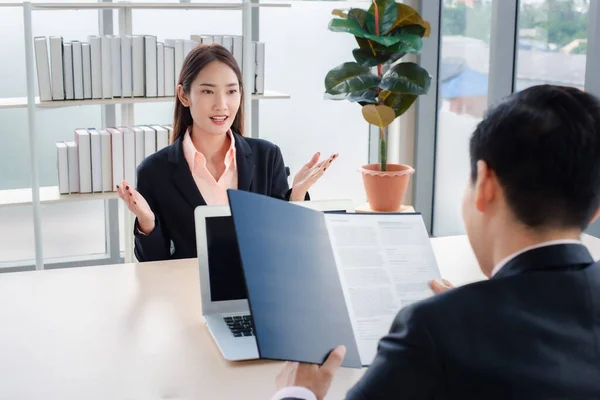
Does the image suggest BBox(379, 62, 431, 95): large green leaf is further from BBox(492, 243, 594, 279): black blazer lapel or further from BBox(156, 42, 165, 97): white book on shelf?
BBox(492, 243, 594, 279): black blazer lapel

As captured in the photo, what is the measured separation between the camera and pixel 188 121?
8.98ft

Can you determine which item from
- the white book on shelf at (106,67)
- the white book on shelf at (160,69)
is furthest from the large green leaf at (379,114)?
the white book on shelf at (106,67)

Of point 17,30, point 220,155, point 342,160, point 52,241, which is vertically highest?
point 17,30

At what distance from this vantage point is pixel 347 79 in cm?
359

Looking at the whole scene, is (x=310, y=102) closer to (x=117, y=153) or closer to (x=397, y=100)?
(x=397, y=100)

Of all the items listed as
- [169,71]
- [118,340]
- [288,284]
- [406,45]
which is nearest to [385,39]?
[406,45]

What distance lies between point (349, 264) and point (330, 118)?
316 centimetres

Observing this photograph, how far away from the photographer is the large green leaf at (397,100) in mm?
3627

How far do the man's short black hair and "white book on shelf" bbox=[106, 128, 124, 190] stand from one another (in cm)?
270

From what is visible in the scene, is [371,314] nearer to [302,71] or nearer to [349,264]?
[349,264]

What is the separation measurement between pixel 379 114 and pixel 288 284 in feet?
7.61

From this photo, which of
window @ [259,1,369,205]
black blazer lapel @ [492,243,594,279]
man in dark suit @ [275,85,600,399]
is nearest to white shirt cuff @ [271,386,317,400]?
man in dark suit @ [275,85,600,399]

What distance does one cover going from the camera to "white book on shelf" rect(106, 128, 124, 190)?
140 inches

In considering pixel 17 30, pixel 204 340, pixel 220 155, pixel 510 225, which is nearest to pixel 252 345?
pixel 204 340
